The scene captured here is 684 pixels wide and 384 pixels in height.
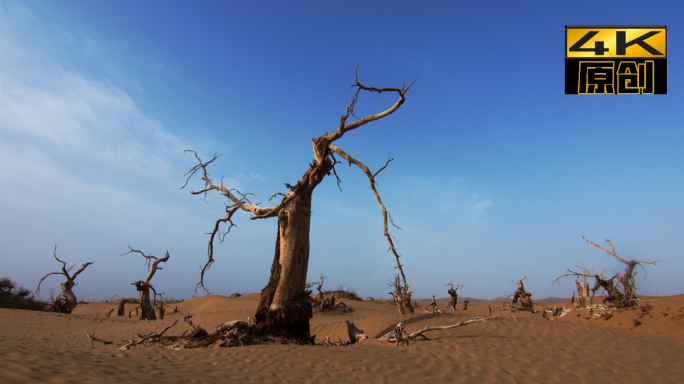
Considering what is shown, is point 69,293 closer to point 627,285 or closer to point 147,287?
point 147,287

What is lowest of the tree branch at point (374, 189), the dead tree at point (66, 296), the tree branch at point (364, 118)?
the dead tree at point (66, 296)

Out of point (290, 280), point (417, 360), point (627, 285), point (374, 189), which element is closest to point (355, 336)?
point (290, 280)

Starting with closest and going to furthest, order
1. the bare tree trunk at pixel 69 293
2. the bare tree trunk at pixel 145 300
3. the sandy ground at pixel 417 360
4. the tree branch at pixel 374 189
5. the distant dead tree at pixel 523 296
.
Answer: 1. the sandy ground at pixel 417 360
2. the tree branch at pixel 374 189
3. the distant dead tree at pixel 523 296
4. the bare tree trunk at pixel 145 300
5. the bare tree trunk at pixel 69 293

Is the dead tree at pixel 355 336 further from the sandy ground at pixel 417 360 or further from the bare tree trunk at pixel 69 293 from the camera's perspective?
the bare tree trunk at pixel 69 293

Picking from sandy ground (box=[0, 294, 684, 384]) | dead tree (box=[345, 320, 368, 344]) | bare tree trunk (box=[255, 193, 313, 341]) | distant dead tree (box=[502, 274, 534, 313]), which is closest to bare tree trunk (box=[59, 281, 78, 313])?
sandy ground (box=[0, 294, 684, 384])

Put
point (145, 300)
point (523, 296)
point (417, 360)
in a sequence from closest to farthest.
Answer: point (417, 360), point (523, 296), point (145, 300)

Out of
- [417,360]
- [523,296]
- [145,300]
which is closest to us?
[417,360]

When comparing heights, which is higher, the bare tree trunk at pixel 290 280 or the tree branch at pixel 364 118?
the tree branch at pixel 364 118

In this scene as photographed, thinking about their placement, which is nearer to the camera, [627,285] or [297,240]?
[297,240]

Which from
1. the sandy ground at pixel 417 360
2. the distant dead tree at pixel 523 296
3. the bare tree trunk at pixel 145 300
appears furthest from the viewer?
the bare tree trunk at pixel 145 300

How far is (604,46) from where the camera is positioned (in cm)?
877

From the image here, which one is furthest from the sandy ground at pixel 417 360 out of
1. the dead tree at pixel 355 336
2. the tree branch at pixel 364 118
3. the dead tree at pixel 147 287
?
the dead tree at pixel 147 287

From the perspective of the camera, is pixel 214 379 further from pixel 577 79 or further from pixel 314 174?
pixel 577 79

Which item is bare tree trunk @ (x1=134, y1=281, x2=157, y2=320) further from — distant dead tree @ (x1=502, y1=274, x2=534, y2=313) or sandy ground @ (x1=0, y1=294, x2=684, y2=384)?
distant dead tree @ (x1=502, y1=274, x2=534, y2=313)
